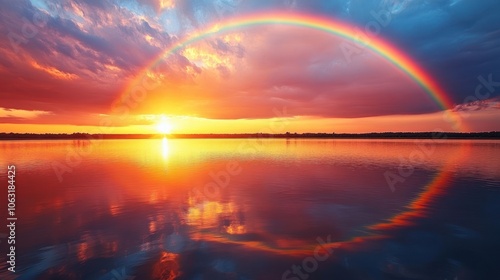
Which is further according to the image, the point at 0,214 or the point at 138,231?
the point at 0,214

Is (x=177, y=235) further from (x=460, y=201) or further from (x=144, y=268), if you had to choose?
(x=460, y=201)

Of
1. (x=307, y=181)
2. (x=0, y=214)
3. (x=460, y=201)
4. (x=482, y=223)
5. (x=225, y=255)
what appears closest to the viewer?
(x=225, y=255)

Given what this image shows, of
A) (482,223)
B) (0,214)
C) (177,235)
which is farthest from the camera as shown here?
(0,214)

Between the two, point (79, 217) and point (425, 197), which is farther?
point (425, 197)

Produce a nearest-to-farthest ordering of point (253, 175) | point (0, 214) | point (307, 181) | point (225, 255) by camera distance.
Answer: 1. point (225, 255)
2. point (0, 214)
3. point (307, 181)
4. point (253, 175)

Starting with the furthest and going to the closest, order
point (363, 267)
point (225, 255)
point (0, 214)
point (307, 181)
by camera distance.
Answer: point (307, 181), point (0, 214), point (225, 255), point (363, 267)

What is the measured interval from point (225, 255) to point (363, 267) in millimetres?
5303

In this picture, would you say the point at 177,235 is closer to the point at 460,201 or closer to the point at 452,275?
the point at 452,275

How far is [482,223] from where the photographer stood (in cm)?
1559

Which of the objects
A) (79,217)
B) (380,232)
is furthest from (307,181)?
(79,217)

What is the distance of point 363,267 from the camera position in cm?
1027

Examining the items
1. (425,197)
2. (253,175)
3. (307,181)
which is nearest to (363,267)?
(425,197)

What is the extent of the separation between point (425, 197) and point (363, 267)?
50.0ft

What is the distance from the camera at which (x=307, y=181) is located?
94.7 ft
